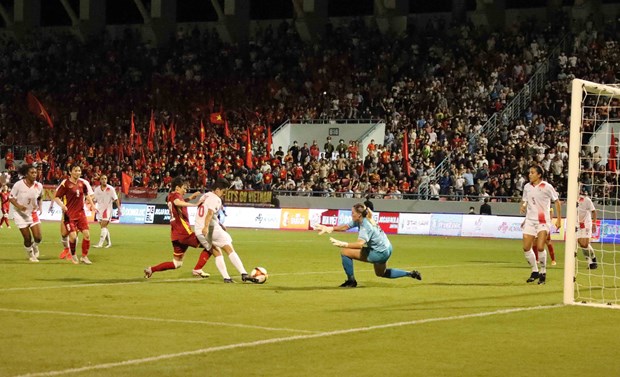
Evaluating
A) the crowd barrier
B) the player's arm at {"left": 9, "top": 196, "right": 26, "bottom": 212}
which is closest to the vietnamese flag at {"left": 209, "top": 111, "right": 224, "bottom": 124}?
the crowd barrier

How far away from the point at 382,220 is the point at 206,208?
2376cm

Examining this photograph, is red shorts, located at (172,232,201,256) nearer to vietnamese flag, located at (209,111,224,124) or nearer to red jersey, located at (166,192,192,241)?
red jersey, located at (166,192,192,241)

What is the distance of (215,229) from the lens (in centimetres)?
1847

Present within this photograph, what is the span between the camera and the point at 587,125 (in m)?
38.8

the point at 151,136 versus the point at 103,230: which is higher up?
the point at 151,136

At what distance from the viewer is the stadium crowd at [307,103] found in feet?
143

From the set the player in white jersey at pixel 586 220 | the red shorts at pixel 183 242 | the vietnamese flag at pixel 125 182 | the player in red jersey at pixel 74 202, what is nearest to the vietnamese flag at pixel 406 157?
the vietnamese flag at pixel 125 182

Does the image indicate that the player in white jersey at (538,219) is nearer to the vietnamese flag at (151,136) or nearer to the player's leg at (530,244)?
the player's leg at (530,244)

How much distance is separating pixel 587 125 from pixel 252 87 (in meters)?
20.3

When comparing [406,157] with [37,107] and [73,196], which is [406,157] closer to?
[37,107]

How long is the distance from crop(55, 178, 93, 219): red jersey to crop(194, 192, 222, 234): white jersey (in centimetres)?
517

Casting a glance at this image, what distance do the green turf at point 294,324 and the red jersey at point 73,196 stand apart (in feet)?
3.82

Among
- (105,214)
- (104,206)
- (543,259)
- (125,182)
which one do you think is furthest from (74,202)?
(125,182)

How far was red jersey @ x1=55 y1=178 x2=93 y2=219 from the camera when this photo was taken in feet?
74.3
